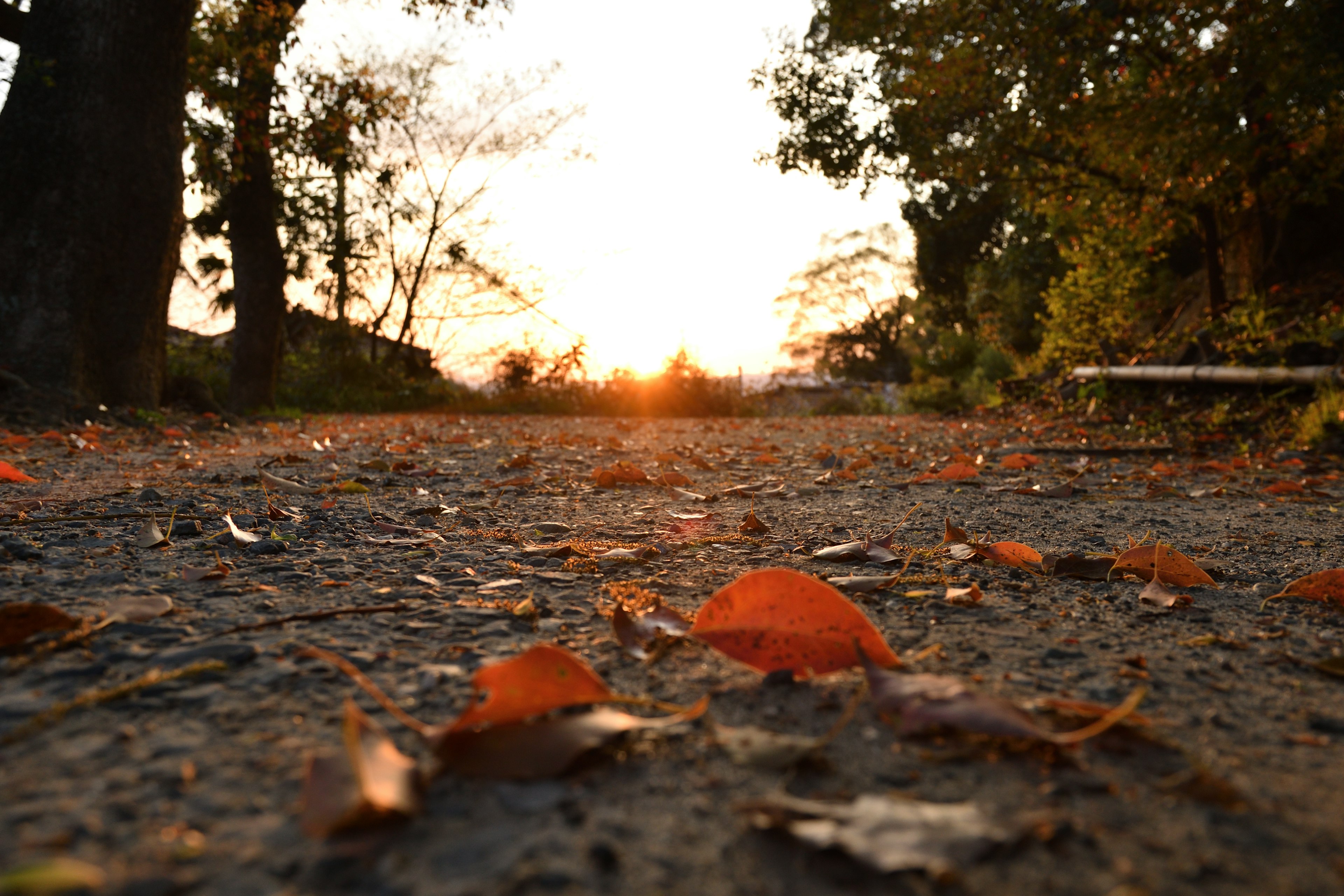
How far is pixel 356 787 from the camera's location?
66 centimetres

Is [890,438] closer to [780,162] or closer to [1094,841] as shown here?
[1094,841]

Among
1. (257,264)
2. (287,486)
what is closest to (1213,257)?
(287,486)

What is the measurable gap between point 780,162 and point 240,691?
13.3 m

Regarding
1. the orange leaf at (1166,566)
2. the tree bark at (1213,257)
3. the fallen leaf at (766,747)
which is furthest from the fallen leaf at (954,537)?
the tree bark at (1213,257)

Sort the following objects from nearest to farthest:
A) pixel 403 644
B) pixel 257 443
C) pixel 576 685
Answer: pixel 576 685, pixel 403 644, pixel 257 443

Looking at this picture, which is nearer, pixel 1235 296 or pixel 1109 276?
pixel 1235 296

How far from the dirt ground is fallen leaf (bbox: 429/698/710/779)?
0.06 ft

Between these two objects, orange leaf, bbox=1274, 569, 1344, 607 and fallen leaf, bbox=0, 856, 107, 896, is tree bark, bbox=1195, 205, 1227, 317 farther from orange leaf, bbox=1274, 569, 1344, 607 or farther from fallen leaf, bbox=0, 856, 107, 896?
fallen leaf, bbox=0, 856, 107, 896

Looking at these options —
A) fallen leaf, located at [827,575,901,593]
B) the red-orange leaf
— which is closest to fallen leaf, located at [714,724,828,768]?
fallen leaf, located at [827,575,901,593]

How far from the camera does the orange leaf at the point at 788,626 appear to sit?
0.99 meters

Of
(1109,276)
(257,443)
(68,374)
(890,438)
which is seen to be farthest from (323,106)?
(1109,276)

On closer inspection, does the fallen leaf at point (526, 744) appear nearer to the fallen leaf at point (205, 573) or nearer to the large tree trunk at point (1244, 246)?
the fallen leaf at point (205, 573)

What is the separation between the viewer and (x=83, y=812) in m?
0.67

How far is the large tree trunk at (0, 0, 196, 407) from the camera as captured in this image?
5.22 meters
